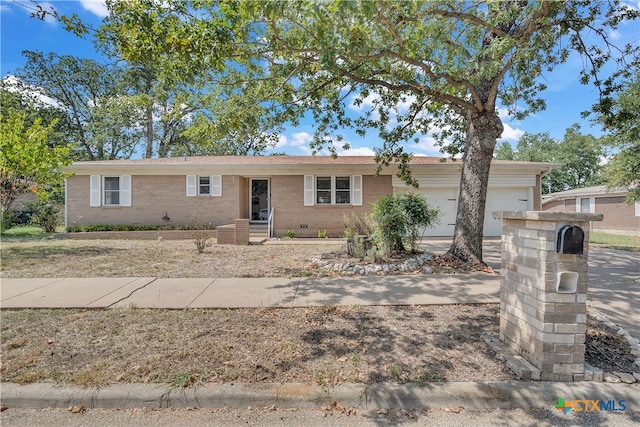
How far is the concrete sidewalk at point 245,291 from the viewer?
4.61 meters

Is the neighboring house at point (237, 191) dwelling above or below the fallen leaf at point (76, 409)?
above

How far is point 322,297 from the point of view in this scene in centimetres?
491

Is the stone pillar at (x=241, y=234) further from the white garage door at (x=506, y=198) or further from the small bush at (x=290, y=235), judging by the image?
the white garage door at (x=506, y=198)

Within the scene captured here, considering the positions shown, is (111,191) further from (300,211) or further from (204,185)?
(300,211)

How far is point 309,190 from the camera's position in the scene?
1420 centimetres

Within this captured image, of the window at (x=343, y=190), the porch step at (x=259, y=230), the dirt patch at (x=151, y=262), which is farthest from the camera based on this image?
the window at (x=343, y=190)

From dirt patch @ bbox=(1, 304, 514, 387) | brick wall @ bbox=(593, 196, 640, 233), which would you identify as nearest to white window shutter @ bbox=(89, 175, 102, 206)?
dirt patch @ bbox=(1, 304, 514, 387)

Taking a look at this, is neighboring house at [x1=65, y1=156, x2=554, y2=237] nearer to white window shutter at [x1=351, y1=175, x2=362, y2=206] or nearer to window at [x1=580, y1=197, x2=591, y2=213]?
white window shutter at [x1=351, y1=175, x2=362, y2=206]

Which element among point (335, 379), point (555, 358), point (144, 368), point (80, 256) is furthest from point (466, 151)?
point (80, 256)

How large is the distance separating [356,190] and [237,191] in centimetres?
536

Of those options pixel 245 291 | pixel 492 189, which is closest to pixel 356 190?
pixel 492 189

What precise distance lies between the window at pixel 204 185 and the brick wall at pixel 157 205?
9.9 inches

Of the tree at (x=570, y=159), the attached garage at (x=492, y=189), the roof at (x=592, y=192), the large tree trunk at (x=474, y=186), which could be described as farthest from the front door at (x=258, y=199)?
the tree at (x=570, y=159)

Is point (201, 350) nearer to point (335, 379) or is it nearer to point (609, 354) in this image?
point (335, 379)
